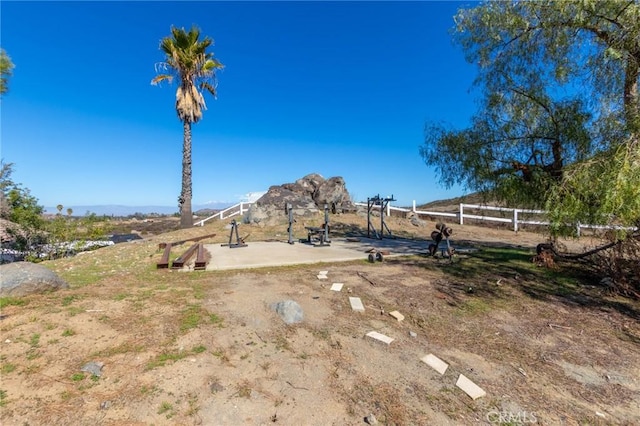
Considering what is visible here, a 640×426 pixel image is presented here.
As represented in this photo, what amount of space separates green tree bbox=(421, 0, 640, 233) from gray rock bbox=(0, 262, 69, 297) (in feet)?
26.3

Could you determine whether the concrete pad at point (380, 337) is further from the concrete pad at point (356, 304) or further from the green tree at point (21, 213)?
the green tree at point (21, 213)

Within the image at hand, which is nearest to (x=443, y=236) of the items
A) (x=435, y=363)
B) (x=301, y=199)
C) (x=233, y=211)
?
(x=435, y=363)

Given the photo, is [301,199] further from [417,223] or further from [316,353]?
[316,353]

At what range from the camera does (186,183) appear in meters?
15.1

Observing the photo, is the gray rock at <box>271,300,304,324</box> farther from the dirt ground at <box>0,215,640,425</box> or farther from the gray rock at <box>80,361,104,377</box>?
the gray rock at <box>80,361,104,377</box>

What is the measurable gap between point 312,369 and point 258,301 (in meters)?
1.80

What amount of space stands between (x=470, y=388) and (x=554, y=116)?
20.5 feet

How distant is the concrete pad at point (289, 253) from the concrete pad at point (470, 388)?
474 centimetres

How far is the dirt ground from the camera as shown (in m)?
2.39

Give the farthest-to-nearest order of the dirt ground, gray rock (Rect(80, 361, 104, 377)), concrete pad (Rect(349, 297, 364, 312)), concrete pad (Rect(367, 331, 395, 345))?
concrete pad (Rect(349, 297, 364, 312)) → concrete pad (Rect(367, 331, 395, 345)) → gray rock (Rect(80, 361, 104, 377)) → the dirt ground

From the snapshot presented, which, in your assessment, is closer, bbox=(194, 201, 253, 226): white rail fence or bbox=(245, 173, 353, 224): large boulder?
bbox=(245, 173, 353, 224): large boulder

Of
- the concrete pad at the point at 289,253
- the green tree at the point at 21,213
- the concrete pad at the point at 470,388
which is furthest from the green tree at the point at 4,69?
the concrete pad at the point at 470,388

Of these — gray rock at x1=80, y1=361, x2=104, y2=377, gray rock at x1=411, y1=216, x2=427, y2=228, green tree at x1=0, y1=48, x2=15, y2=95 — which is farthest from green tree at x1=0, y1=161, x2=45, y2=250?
gray rock at x1=411, y1=216, x2=427, y2=228

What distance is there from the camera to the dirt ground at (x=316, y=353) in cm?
239
